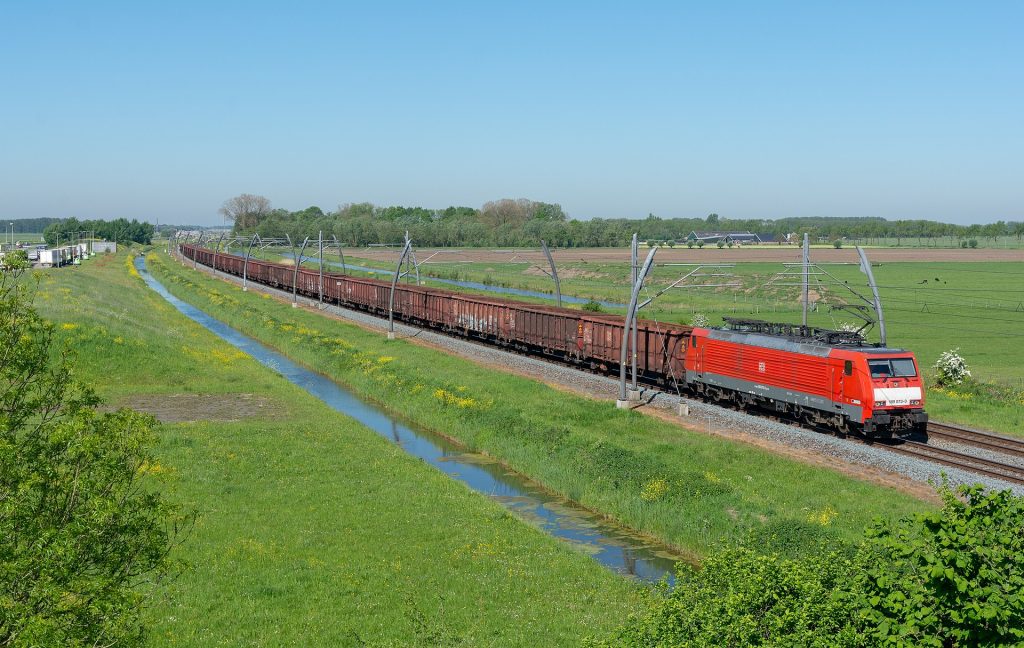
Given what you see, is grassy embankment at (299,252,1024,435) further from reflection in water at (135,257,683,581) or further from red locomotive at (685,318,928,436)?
reflection in water at (135,257,683,581)

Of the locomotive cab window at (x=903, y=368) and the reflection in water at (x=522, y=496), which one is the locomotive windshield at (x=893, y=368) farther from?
the reflection in water at (x=522, y=496)

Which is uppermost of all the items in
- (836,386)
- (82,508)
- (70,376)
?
(70,376)

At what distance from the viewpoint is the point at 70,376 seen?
12531 millimetres

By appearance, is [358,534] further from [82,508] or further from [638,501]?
[82,508]

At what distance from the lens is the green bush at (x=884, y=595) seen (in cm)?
1001

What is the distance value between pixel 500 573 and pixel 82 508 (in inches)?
499

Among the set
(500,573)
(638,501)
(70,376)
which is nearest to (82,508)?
(70,376)

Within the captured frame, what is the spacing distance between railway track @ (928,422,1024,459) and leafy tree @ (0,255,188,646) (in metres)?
29.2

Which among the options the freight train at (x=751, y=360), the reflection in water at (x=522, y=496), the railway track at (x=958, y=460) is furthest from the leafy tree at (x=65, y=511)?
the freight train at (x=751, y=360)

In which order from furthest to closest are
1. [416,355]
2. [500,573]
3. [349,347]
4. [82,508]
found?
[349,347] → [416,355] → [500,573] → [82,508]

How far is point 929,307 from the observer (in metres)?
96.1

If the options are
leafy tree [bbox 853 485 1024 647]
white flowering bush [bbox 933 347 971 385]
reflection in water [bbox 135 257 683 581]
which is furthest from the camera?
white flowering bush [bbox 933 347 971 385]

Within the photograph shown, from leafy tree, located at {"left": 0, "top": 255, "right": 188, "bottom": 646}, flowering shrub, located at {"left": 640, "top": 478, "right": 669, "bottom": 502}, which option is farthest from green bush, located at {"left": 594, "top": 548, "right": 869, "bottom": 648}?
flowering shrub, located at {"left": 640, "top": 478, "right": 669, "bottom": 502}

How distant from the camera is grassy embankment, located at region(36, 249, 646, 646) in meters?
19.2
